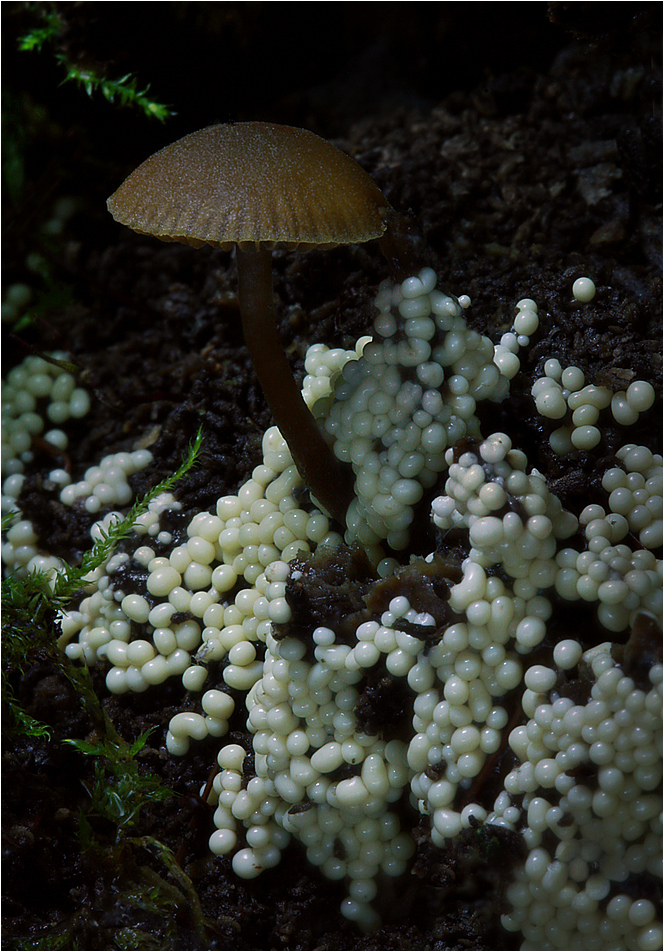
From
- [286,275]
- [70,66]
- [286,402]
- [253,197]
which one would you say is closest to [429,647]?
[286,402]

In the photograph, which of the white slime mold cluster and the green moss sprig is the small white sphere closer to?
the white slime mold cluster

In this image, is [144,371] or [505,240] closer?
[505,240]

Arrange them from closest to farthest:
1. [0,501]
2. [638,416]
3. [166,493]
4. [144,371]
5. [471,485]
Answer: [471,485]
[638,416]
[166,493]
[0,501]
[144,371]

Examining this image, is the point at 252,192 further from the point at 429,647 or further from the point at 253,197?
the point at 429,647

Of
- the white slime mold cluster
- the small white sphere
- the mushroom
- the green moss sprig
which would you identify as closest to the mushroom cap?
the mushroom

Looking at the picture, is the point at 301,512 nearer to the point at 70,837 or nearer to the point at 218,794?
the point at 218,794

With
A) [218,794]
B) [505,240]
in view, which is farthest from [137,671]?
[505,240]
